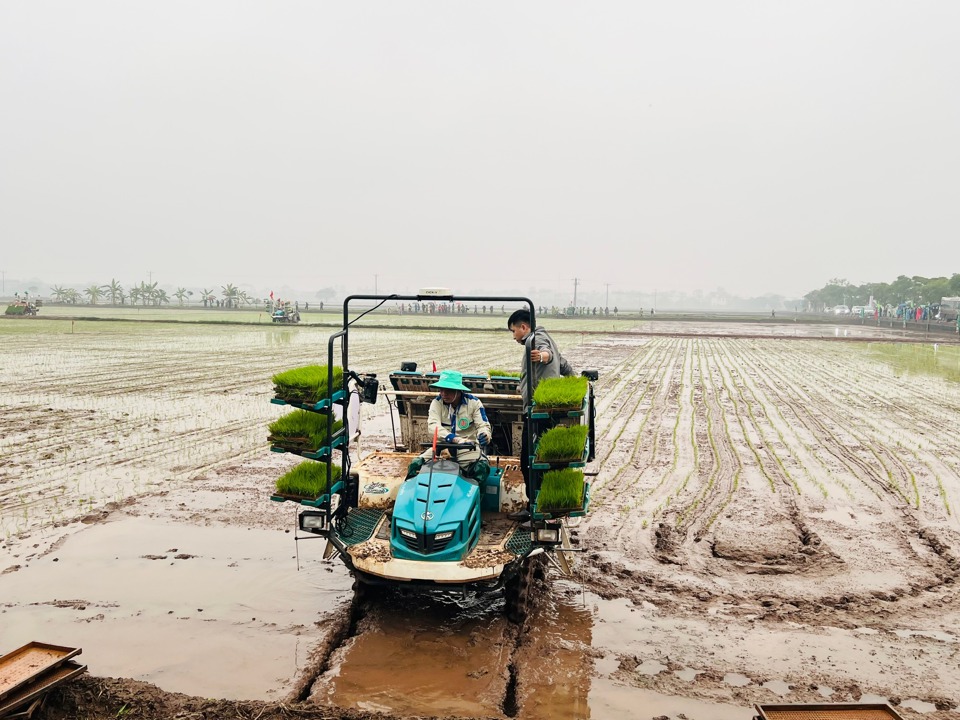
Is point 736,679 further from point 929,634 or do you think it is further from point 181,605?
point 181,605

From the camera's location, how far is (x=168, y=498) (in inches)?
Answer: 329

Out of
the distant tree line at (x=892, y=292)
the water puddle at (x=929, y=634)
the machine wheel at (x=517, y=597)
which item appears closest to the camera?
the water puddle at (x=929, y=634)

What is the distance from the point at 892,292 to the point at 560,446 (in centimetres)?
12212

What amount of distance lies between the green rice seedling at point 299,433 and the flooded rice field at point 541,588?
1.20 meters

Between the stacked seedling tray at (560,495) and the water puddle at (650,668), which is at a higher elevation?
the stacked seedling tray at (560,495)

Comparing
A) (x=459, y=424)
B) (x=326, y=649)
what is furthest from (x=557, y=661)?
(x=459, y=424)

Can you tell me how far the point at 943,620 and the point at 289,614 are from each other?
484 centimetres

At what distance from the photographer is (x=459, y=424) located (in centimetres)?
609

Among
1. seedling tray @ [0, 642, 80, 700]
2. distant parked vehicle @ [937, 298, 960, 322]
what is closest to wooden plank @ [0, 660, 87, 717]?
seedling tray @ [0, 642, 80, 700]

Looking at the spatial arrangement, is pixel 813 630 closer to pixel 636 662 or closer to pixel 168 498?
pixel 636 662

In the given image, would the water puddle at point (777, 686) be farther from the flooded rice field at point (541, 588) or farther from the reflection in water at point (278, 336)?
the reflection in water at point (278, 336)

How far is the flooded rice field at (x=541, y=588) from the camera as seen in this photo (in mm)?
4547

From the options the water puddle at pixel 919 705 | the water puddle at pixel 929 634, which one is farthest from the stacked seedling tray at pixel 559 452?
the water puddle at pixel 929 634

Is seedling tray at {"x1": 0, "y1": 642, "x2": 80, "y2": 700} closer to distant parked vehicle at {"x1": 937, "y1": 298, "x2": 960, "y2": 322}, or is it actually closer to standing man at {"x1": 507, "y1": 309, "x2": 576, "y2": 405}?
standing man at {"x1": 507, "y1": 309, "x2": 576, "y2": 405}
